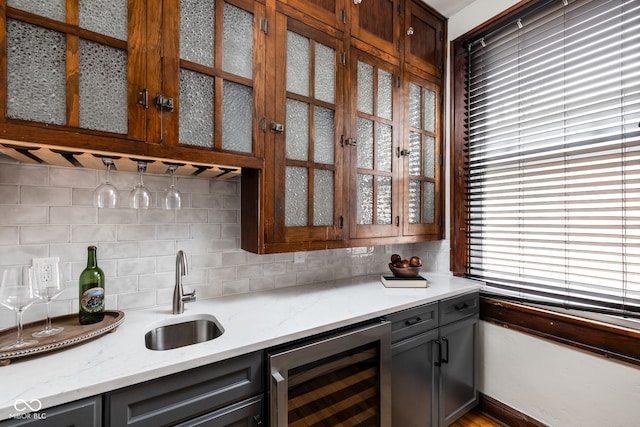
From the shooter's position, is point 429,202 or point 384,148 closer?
point 384,148

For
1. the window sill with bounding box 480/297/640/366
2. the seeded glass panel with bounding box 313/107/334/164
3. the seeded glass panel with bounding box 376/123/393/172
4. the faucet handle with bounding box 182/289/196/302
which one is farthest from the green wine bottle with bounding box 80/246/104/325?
the window sill with bounding box 480/297/640/366

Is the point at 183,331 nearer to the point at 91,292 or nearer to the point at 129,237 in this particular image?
the point at 91,292

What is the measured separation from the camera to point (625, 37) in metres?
1.53

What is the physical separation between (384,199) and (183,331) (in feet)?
4.57

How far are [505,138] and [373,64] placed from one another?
104 cm

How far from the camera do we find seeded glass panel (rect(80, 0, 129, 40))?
1046 mm

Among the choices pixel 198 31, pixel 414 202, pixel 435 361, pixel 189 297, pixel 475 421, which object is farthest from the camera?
pixel 414 202

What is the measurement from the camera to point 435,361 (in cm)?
179

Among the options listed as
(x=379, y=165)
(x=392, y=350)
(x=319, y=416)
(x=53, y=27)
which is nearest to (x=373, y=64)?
(x=379, y=165)

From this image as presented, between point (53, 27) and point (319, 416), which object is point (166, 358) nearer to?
point (319, 416)

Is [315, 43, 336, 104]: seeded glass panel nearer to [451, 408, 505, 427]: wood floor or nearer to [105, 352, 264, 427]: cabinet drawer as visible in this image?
[105, 352, 264, 427]: cabinet drawer

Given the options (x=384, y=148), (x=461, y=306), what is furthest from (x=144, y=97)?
(x=461, y=306)

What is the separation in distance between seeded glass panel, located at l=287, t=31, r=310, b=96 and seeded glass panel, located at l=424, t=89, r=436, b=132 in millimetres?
1060

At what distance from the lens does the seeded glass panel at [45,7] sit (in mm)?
948
